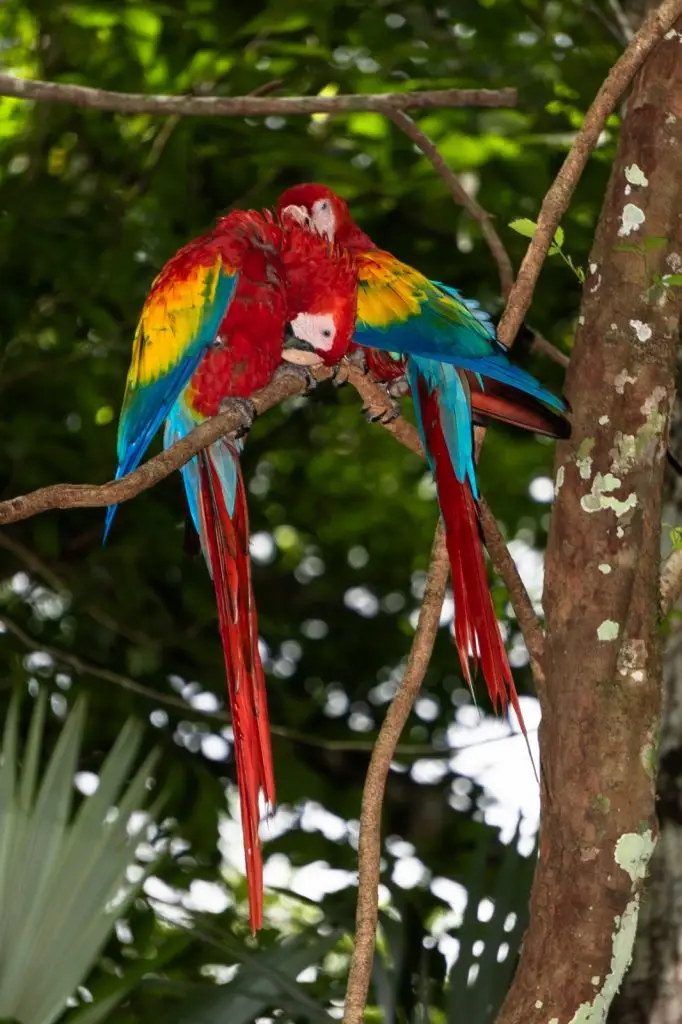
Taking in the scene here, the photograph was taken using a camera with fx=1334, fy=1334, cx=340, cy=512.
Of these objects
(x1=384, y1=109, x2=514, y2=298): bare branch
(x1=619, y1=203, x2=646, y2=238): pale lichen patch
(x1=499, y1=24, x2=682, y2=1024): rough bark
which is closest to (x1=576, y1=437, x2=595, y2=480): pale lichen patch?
(x1=499, y1=24, x2=682, y2=1024): rough bark

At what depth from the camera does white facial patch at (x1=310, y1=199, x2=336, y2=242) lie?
1.58 m

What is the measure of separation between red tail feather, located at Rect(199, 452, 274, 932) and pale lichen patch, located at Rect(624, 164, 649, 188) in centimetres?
50

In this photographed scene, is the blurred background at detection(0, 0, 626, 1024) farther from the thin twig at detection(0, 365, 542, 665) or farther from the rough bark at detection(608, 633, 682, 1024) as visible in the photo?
the thin twig at detection(0, 365, 542, 665)

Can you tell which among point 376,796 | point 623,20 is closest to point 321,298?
point 376,796

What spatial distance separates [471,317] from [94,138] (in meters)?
1.32

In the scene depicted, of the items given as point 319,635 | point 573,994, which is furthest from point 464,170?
point 573,994

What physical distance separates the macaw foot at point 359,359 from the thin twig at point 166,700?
0.98 m

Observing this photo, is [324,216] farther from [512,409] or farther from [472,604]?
[472,604]

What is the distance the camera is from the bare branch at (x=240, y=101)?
1667mm

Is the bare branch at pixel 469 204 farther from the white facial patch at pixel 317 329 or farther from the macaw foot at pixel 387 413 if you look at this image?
the white facial patch at pixel 317 329

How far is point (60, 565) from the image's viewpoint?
2.56 m

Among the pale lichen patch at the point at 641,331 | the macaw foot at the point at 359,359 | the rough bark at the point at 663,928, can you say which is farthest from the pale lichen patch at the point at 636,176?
the rough bark at the point at 663,928

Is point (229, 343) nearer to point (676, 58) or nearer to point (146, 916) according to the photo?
point (676, 58)

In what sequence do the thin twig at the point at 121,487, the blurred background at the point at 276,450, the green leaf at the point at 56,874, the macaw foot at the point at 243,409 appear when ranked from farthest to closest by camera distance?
the blurred background at the point at 276,450 → the green leaf at the point at 56,874 → the macaw foot at the point at 243,409 → the thin twig at the point at 121,487
